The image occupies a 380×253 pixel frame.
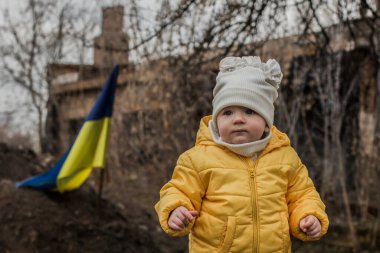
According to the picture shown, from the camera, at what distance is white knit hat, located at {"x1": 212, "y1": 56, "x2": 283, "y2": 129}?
2.25 meters

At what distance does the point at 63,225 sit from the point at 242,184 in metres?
4.10

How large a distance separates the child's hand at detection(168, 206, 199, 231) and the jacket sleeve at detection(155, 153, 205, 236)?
0.8 inches

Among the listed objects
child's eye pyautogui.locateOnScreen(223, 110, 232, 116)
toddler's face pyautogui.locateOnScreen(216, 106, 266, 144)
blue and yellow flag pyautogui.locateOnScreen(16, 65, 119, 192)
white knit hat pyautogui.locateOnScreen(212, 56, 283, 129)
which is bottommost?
blue and yellow flag pyautogui.locateOnScreen(16, 65, 119, 192)

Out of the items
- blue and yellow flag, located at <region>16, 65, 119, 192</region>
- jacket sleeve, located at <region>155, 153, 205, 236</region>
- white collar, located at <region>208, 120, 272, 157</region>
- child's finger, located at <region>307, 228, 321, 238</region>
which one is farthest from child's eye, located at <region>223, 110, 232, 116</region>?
blue and yellow flag, located at <region>16, 65, 119, 192</region>

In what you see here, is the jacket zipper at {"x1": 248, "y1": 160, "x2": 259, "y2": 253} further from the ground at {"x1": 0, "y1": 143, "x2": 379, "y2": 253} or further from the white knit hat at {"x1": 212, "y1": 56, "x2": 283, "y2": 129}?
the ground at {"x1": 0, "y1": 143, "x2": 379, "y2": 253}

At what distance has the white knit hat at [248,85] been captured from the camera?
2.25 m

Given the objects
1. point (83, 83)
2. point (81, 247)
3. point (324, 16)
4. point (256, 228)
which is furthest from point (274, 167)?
point (83, 83)

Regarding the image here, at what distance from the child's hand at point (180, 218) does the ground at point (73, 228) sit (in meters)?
3.70

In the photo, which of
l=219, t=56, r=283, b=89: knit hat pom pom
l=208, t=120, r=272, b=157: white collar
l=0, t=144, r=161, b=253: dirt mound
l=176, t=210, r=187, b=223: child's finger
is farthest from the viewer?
l=0, t=144, r=161, b=253: dirt mound

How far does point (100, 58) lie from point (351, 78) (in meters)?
5.95

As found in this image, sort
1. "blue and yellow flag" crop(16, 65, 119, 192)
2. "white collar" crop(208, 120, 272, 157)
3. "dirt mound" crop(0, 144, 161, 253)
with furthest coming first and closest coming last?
1. "blue and yellow flag" crop(16, 65, 119, 192)
2. "dirt mound" crop(0, 144, 161, 253)
3. "white collar" crop(208, 120, 272, 157)

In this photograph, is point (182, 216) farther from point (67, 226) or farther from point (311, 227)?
point (67, 226)

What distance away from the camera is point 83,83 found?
45.4 feet

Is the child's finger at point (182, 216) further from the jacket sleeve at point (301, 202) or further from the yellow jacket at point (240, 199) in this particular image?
the jacket sleeve at point (301, 202)
